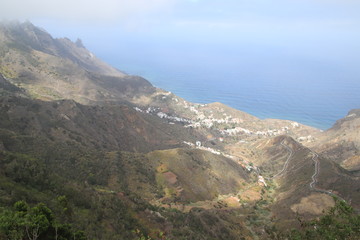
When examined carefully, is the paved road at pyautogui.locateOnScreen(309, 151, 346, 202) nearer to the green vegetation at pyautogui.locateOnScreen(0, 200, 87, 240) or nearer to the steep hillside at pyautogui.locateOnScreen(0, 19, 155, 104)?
the green vegetation at pyautogui.locateOnScreen(0, 200, 87, 240)

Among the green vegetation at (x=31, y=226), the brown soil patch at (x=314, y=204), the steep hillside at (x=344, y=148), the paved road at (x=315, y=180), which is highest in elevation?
the steep hillside at (x=344, y=148)

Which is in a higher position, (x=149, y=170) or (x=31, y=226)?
(x=149, y=170)

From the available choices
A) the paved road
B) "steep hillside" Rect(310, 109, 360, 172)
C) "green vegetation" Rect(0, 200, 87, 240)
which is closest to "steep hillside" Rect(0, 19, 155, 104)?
"green vegetation" Rect(0, 200, 87, 240)

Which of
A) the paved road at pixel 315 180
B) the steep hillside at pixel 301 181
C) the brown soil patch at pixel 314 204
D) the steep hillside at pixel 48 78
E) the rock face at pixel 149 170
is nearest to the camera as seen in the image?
the rock face at pixel 149 170

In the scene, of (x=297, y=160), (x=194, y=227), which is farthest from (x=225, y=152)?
(x=194, y=227)

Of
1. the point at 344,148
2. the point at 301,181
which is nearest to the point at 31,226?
the point at 301,181

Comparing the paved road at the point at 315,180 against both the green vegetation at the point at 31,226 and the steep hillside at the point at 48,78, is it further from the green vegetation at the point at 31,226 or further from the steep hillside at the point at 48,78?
the steep hillside at the point at 48,78

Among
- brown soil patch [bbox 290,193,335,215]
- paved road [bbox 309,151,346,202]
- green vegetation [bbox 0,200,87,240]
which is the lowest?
green vegetation [bbox 0,200,87,240]

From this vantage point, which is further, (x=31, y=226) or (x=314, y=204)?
(x=314, y=204)

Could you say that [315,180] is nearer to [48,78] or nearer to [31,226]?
[31,226]

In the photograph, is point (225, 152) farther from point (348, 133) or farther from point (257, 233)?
point (257, 233)

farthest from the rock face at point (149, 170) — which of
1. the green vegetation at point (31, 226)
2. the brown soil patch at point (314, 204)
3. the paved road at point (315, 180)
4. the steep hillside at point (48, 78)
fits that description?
the green vegetation at point (31, 226)
